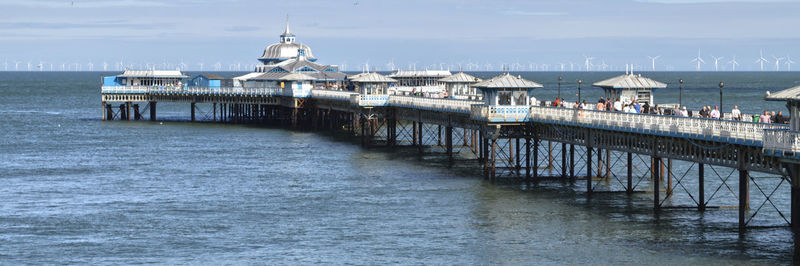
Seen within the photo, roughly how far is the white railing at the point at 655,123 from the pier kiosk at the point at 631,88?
3586 millimetres

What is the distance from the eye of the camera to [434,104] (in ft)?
227

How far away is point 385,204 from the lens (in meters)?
49.1

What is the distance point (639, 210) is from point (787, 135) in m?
11.9

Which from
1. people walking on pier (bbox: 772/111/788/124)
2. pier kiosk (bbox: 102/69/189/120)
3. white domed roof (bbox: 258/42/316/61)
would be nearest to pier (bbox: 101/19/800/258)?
people walking on pier (bbox: 772/111/788/124)

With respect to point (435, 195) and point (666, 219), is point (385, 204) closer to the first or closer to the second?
point (435, 195)

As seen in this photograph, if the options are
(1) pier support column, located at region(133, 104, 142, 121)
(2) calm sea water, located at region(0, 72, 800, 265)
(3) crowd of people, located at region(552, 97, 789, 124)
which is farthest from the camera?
(1) pier support column, located at region(133, 104, 142, 121)

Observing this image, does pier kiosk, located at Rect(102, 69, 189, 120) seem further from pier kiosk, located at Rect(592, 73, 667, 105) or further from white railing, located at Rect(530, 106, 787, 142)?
white railing, located at Rect(530, 106, 787, 142)

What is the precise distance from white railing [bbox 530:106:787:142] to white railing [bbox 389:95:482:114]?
6944mm

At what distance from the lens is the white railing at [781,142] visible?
34500 mm

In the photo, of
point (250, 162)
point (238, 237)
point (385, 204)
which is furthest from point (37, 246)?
point (250, 162)

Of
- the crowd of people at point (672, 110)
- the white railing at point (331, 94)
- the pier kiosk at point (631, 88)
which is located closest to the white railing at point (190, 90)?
the white railing at point (331, 94)

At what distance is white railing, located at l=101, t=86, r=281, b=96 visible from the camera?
359 ft

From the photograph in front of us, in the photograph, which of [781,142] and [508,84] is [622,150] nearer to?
[508,84]

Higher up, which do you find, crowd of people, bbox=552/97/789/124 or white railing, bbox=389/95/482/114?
white railing, bbox=389/95/482/114
